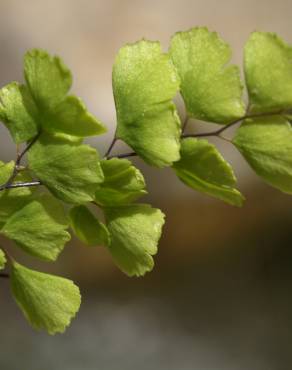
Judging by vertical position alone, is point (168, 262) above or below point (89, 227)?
below

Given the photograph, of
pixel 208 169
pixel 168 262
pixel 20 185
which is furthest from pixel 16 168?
pixel 168 262

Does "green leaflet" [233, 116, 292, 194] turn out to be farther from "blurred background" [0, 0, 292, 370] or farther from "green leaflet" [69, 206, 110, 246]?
"blurred background" [0, 0, 292, 370]

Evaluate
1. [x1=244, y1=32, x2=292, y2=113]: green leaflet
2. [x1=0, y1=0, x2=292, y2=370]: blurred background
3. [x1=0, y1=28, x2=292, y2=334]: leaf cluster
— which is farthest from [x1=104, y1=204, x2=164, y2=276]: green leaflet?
[x1=0, y1=0, x2=292, y2=370]: blurred background

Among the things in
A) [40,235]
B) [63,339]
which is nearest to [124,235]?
[40,235]

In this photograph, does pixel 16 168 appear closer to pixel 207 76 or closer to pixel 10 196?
pixel 10 196

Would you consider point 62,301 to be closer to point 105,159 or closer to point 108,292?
point 105,159

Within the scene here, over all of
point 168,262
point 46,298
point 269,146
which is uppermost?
point 269,146

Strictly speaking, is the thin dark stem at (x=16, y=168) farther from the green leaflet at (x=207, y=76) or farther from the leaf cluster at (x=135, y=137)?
the green leaflet at (x=207, y=76)
